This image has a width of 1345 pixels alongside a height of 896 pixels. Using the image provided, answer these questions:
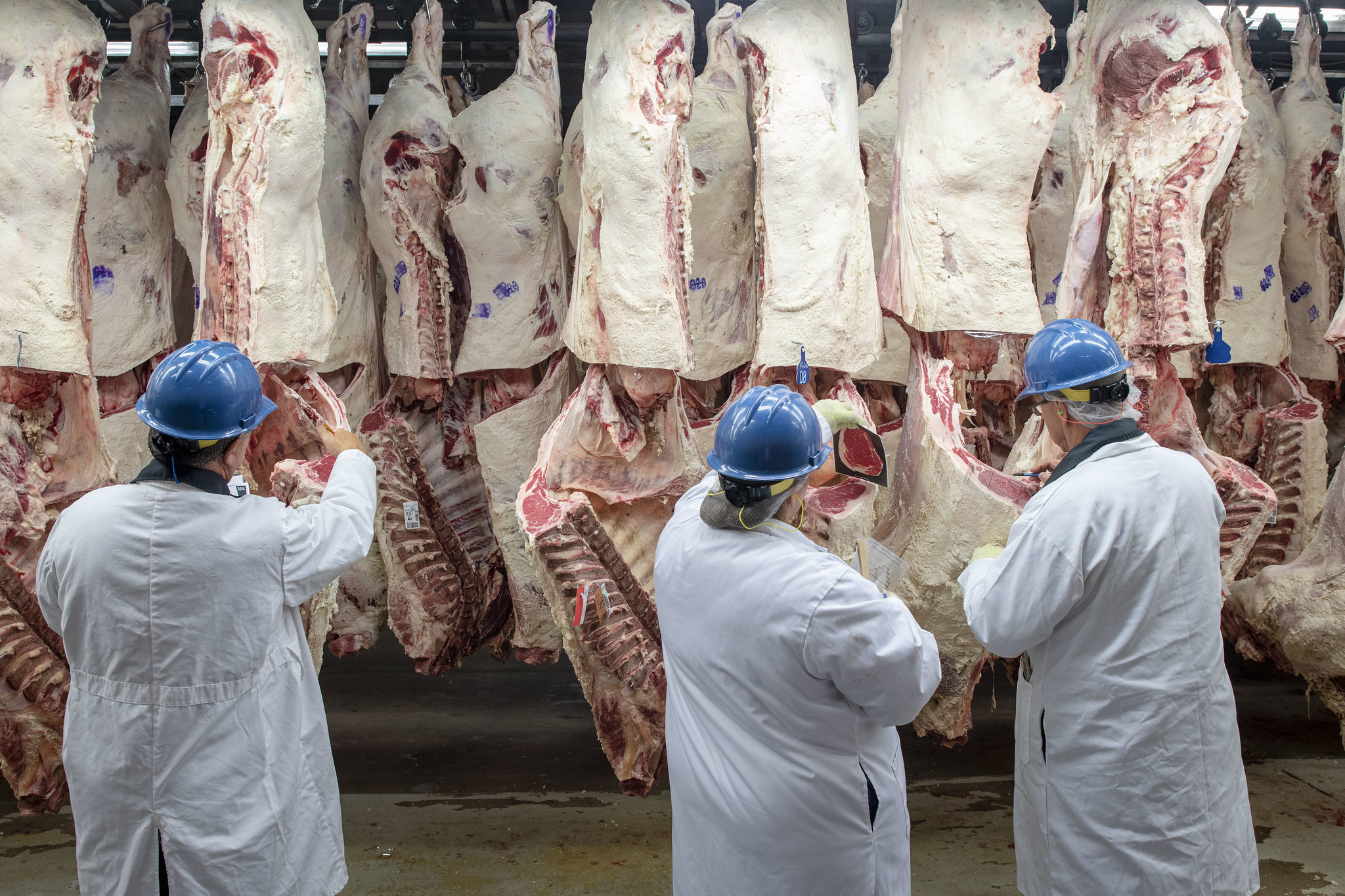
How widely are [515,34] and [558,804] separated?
3490 millimetres

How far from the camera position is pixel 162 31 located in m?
4.17

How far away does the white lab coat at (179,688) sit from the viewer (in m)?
2.10

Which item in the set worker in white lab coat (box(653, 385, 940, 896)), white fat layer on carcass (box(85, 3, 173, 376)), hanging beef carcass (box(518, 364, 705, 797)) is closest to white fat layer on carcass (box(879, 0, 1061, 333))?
hanging beef carcass (box(518, 364, 705, 797))

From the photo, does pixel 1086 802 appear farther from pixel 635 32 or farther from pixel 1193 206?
pixel 635 32

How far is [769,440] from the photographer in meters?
1.88

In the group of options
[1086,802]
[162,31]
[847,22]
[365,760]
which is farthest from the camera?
[365,760]

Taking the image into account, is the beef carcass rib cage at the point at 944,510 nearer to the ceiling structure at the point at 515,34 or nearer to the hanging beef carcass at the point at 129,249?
the ceiling structure at the point at 515,34

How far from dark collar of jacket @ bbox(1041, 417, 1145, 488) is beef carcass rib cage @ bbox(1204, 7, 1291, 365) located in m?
2.27

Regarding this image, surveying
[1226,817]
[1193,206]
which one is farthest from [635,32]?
[1226,817]

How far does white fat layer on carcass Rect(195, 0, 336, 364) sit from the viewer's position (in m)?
3.15

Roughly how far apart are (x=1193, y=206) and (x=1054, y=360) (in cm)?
127

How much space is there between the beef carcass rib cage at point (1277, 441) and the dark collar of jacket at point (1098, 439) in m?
2.28

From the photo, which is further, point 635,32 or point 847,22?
point 847,22

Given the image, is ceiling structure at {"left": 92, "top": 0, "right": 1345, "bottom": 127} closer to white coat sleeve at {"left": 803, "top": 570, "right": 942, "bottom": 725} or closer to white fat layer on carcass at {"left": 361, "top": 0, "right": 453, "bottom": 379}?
white fat layer on carcass at {"left": 361, "top": 0, "right": 453, "bottom": 379}
